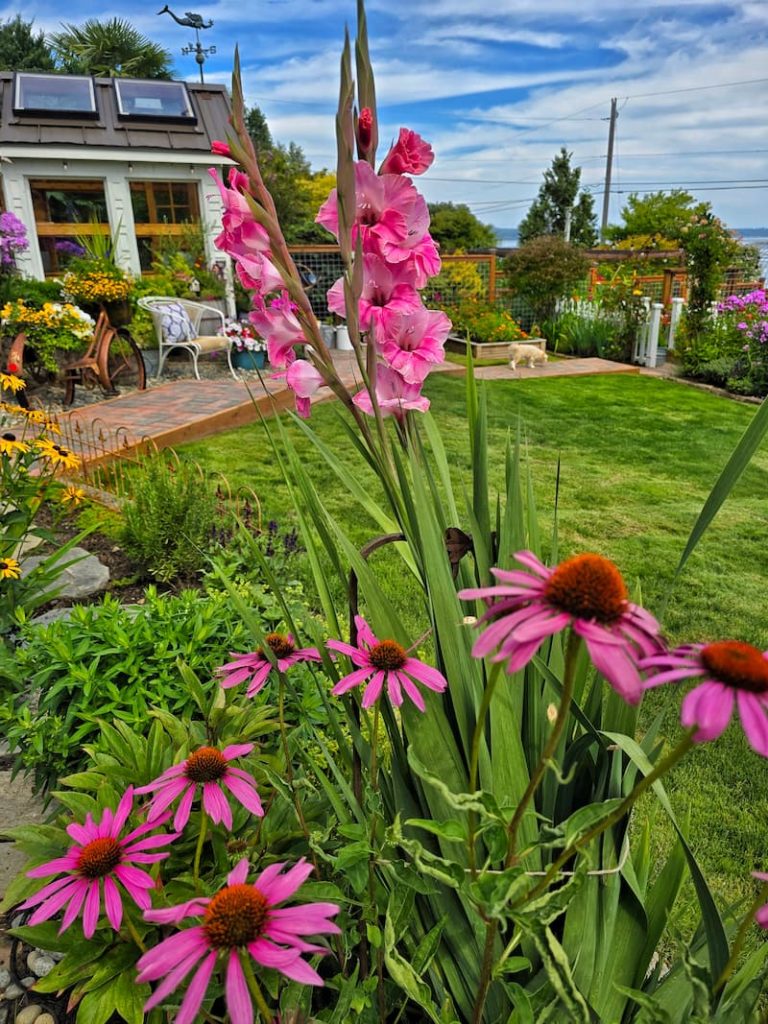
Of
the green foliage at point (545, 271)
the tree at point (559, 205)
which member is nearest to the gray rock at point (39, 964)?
the green foliage at point (545, 271)

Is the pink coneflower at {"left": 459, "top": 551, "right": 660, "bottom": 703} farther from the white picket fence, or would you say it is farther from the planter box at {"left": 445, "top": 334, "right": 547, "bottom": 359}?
the white picket fence

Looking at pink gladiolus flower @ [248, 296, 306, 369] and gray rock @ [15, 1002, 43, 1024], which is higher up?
pink gladiolus flower @ [248, 296, 306, 369]

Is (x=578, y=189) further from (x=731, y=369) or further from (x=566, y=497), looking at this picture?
(x=566, y=497)

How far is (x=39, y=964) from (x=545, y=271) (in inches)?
446

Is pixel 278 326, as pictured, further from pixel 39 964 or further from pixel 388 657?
pixel 39 964

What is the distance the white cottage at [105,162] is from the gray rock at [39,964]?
32.7 feet

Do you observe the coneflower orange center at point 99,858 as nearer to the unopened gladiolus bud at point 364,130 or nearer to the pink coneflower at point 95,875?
the pink coneflower at point 95,875

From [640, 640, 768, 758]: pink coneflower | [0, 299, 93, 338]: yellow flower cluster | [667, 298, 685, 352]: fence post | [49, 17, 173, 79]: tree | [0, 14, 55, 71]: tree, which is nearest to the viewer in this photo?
[640, 640, 768, 758]: pink coneflower

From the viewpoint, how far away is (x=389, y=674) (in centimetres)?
86

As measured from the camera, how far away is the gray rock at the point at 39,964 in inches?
53.3

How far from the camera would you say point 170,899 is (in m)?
1.13

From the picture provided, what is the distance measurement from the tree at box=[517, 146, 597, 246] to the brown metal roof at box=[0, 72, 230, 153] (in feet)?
92.0

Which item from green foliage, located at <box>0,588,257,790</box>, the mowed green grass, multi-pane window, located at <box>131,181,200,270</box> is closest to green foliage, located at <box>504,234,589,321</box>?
the mowed green grass

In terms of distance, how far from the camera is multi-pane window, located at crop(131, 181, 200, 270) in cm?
1048
